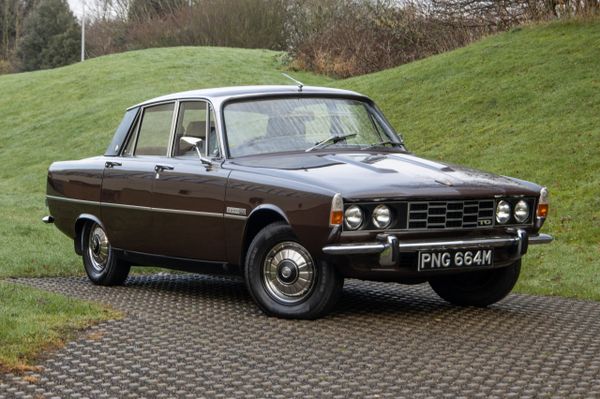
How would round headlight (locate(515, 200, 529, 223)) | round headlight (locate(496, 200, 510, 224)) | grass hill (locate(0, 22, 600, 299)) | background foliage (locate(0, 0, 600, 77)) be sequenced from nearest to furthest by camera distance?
round headlight (locate(496, 200, 510, 224))
round headlight (locate(515, 200, 529, 223))
grass hill (locate(0, 22, 600, 299))
background foliage (locate(0, 0, 600, 77))

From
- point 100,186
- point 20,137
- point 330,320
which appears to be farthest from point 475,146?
point 20,137

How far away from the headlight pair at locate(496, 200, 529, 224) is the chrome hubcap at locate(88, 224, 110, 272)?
365 centimetres

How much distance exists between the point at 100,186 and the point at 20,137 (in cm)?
2499

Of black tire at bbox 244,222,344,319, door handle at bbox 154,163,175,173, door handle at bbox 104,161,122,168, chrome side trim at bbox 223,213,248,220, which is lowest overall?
black tire at bbox 244,222,344,319

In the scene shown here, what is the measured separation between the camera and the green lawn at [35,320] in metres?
6.30

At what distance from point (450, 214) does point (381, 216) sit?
532 millimetres

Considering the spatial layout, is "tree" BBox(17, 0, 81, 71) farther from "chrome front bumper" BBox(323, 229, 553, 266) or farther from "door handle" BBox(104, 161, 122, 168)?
"chrome front bumper" BBox(323, 229, 553, 266)

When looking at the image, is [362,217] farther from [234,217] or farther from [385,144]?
[385,144]

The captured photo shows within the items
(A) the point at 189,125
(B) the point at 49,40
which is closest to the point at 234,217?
(A) the point at 189,125

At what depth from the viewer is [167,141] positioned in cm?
912

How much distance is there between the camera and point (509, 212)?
7.79 metres

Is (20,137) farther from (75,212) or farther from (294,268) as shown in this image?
(294,268)

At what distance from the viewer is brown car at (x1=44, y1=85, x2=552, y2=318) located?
7199 mm

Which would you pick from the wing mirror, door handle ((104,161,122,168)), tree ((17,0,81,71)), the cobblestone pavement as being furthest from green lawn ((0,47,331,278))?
tree ((17,0,81,71))
